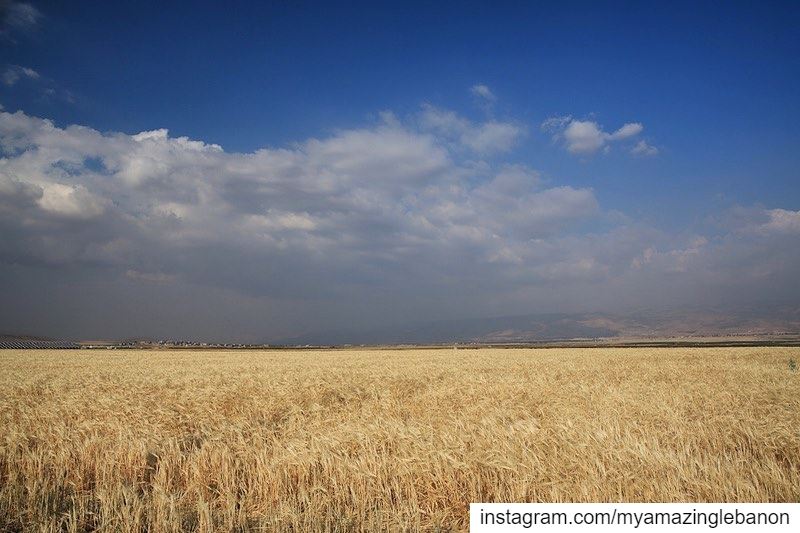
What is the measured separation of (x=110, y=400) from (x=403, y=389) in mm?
9131

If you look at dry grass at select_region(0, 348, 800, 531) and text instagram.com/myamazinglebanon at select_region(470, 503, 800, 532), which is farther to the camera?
dry grass at select_region(0, 348, 800, 531)

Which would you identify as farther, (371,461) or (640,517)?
(371,461)

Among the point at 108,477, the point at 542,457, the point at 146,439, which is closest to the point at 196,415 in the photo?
the point at 146,439

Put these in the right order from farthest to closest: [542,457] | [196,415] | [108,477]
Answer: [196,415] < [108,477] < [542,457]

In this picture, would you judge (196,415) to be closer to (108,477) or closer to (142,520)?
(108,477)

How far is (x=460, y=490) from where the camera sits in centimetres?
572

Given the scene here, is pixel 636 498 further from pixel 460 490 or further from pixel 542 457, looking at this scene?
pixel 460 490

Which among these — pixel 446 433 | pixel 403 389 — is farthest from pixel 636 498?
pixel 403 389

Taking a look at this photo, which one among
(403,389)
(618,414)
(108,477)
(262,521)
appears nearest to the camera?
(262,521)

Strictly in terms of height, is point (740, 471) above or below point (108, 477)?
above

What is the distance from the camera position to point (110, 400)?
1145cm

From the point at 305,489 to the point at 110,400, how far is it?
8.53 m

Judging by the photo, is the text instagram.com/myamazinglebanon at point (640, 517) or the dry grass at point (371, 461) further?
the dry grass at point (371, 461)

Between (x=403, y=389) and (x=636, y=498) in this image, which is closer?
(x=636, y=498)
